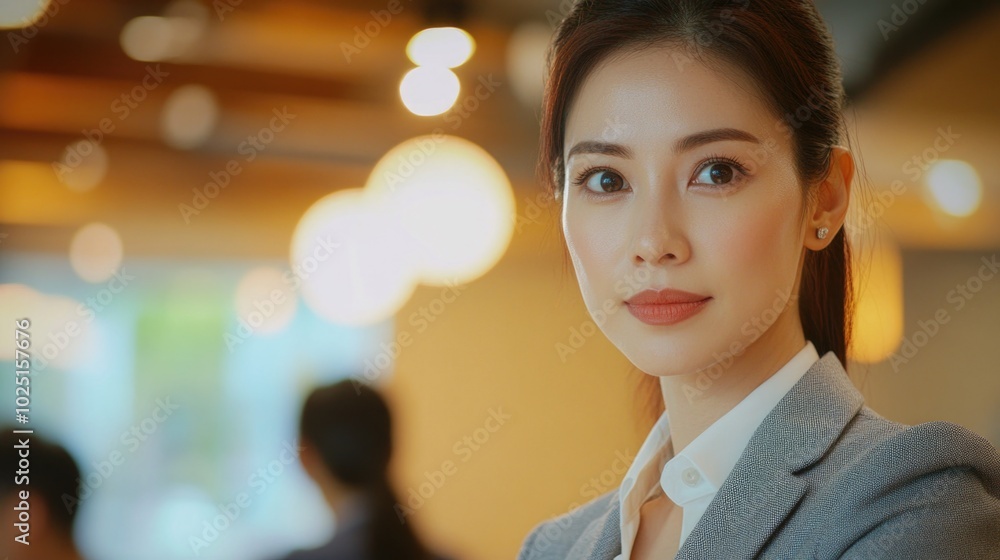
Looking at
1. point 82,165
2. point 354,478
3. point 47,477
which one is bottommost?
point 354,478

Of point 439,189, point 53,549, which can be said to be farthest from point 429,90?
point 53,549

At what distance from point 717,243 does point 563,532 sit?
0.50 metres

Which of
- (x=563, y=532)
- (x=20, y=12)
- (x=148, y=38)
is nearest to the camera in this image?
(x=563, y=532)

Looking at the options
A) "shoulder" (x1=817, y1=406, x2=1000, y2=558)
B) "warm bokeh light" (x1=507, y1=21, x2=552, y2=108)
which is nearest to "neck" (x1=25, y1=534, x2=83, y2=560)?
"warm bokeh light" (x1=507, y1=21, x2=552, y2=108)

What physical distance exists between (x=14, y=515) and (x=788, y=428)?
2.61 m

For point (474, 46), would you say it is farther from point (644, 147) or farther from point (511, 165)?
point (644, 147)

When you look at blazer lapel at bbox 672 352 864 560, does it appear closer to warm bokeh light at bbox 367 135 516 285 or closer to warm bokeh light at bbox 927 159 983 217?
warm bokeh light at bbox 927 159 983 217

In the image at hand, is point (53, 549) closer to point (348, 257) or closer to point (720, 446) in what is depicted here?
point (348, 257)

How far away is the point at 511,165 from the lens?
3.46 metres

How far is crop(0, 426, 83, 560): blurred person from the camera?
2709 millimetres

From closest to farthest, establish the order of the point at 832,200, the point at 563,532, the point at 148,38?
1. the point at 832,200
2. the point at 563,532
3. the point at 148,38

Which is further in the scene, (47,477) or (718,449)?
(47,477)

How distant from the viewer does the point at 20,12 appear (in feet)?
9.57

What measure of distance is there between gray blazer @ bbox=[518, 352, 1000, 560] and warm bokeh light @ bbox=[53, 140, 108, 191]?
2.66 m
